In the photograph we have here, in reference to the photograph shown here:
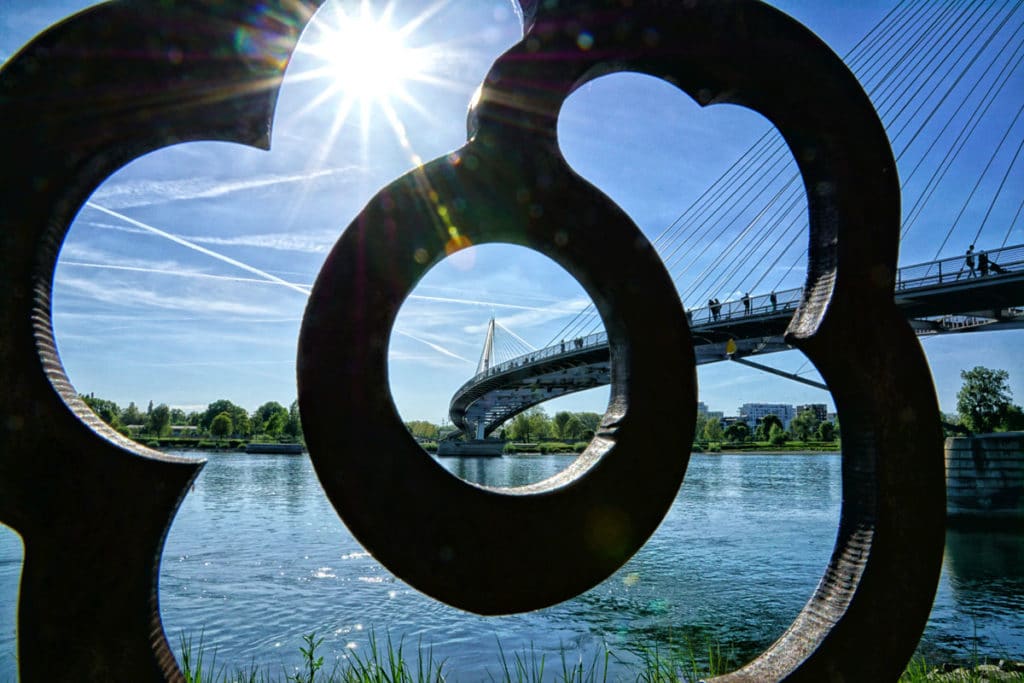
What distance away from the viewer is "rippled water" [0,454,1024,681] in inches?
362

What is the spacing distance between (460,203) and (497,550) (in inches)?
47.0

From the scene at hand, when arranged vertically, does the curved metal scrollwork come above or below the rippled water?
above

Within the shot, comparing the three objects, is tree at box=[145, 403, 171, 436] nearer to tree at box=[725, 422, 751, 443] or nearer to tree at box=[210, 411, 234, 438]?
tree at box=[210, 411, 234, 438]

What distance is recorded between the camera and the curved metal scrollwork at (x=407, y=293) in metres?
2.05

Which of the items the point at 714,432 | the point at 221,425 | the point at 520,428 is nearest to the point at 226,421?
the point at 221,425

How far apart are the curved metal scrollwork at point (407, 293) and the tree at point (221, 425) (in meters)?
86.6

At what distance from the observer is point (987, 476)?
1989cm

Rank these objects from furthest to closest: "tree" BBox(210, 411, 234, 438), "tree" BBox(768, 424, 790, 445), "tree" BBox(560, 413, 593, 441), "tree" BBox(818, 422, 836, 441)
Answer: "tree" BBox(768, 424, 790, 445) < "tree" BBox(818, 422, 836, 441) < "tree" BBox(560, 413, 593, 441) < "tree" BBox(210, 411, 234, 438)

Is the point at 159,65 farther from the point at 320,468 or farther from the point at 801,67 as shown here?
the point at 801,67

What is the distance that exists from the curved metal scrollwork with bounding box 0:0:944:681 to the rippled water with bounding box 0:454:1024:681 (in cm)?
599

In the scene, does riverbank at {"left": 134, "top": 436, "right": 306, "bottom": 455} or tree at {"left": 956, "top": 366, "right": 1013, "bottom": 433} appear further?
riverbank at {"left": 134, "top": 436, "right": 306, "bottom": 455}

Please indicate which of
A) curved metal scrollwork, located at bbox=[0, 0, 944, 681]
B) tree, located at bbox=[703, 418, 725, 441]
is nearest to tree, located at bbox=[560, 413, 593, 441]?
tree, located at bbox=[703, 418, 725, 441]

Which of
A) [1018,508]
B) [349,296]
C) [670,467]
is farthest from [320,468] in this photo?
[1018,508]

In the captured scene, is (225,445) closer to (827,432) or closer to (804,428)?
(827,432)
